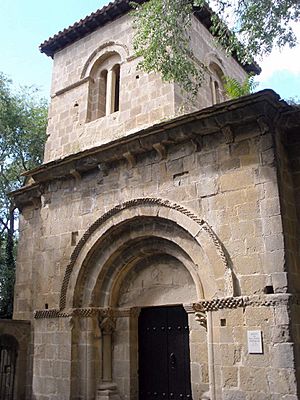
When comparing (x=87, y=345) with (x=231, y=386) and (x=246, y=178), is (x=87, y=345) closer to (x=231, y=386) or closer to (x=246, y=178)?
(x=231, y=386)

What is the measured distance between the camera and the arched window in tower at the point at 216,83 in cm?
1037

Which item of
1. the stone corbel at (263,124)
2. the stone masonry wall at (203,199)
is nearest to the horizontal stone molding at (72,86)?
the stone masonry wall at (203,199)

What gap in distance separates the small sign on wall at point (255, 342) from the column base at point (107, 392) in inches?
112

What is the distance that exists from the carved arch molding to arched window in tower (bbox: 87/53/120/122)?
10.5 ft

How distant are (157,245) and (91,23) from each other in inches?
248

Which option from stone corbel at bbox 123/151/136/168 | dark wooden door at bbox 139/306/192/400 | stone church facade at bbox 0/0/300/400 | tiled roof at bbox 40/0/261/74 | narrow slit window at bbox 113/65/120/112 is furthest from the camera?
tiled roof at bbox 40/0/261/74

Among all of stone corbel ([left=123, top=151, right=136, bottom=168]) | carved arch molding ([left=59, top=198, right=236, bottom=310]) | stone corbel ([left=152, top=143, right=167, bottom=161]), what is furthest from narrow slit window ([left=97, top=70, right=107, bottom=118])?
carved arch molding ([left=59, top=198, right=236, bottom=310])

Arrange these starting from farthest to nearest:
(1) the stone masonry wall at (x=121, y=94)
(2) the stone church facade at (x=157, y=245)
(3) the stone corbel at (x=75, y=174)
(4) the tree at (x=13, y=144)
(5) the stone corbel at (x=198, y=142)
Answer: (4) the tree at (x=13, y=144)
(1) the stone masonry wall at (x=121, y=94)
(3) the stone corbel at (x=75, y=174)
(5) the stone corbel at (x=198, y=142)
(2) the stone church facade at (x=157, y=245)

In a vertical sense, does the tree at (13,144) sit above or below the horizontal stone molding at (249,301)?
above

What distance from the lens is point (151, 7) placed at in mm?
7801

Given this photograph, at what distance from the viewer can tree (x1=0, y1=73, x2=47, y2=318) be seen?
51.6 feet

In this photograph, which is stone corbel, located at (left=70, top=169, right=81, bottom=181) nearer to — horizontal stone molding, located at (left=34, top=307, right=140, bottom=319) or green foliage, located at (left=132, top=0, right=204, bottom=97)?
green foliage, located at (left=132, top=0, right=204, bottom=97)

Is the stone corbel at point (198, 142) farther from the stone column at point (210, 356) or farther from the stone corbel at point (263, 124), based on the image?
the stone column at point (210, 356)

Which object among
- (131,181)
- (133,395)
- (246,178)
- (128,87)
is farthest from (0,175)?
(246,178)
